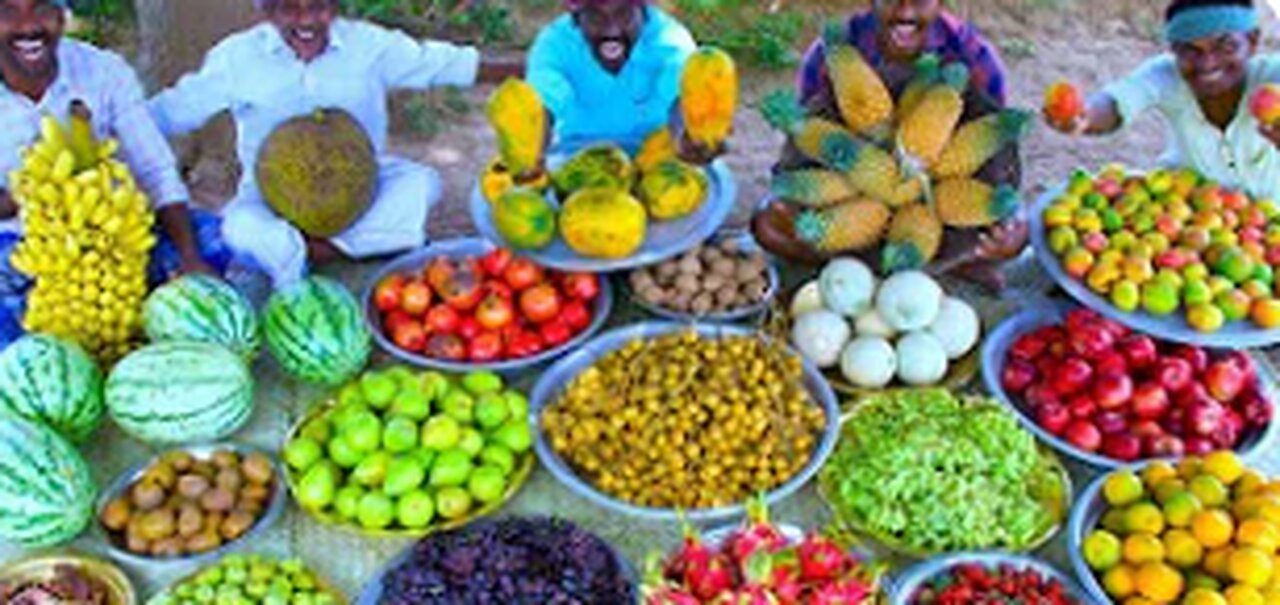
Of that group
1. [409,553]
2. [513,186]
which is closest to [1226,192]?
[513,186]

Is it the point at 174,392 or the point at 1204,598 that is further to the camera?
the point at 174,392

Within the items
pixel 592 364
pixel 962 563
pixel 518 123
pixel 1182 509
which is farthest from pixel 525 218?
pixel 1182 509

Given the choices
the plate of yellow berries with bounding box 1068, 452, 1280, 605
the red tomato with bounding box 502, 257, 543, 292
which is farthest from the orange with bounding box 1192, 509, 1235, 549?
the red tomato with bounding box 502, 257, 543, 292

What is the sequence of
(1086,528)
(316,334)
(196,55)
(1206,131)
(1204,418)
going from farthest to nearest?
(196,55)
(1206,131)
(316,334)
(1204,418)
(1086,528)

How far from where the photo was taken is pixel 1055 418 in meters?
3.06

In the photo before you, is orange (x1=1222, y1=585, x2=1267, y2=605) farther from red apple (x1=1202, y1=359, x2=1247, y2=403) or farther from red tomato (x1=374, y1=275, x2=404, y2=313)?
red tomato (x1=374, y1=275, x2=404, y2=313)

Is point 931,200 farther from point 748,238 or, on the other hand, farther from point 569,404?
point 569,404

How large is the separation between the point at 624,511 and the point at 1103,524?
1116 millimetres

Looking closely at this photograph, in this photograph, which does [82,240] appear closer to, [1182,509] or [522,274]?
[522,274]

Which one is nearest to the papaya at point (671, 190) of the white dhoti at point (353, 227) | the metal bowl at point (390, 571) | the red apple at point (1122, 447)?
the white dhoti at point (353, 227)

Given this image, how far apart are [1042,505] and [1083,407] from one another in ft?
1.17

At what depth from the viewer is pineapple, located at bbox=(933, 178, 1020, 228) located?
3.27 meters

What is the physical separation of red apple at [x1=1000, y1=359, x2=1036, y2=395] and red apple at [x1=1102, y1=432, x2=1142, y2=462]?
26 centimetres

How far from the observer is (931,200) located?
3.32 metres
